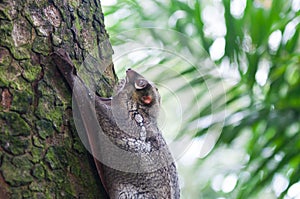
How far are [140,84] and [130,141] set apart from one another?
6.9 inches

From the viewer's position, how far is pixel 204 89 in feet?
8.23

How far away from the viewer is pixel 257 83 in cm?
280

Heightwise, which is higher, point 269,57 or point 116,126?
point 269,57

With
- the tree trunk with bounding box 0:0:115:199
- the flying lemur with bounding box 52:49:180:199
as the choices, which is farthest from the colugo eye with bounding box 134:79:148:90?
the tree trunk with bounding box 0:0:115:199

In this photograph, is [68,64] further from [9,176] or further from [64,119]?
[9,176]

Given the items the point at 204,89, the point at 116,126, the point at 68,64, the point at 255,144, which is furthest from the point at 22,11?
the point at 255,144

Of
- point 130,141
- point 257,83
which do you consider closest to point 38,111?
point 130,141

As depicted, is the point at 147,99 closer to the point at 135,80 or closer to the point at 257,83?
the point at 135,80

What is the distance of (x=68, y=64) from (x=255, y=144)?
58.8 inches

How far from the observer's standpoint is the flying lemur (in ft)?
4.93

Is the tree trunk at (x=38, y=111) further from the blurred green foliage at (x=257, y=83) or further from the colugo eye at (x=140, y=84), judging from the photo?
the blurred green foliage at (x=257, y=83)

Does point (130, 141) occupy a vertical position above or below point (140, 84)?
below

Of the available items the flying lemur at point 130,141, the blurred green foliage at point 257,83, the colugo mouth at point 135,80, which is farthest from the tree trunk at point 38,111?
the blurred green foliage at point 257,83

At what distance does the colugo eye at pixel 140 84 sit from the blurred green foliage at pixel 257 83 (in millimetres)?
938
